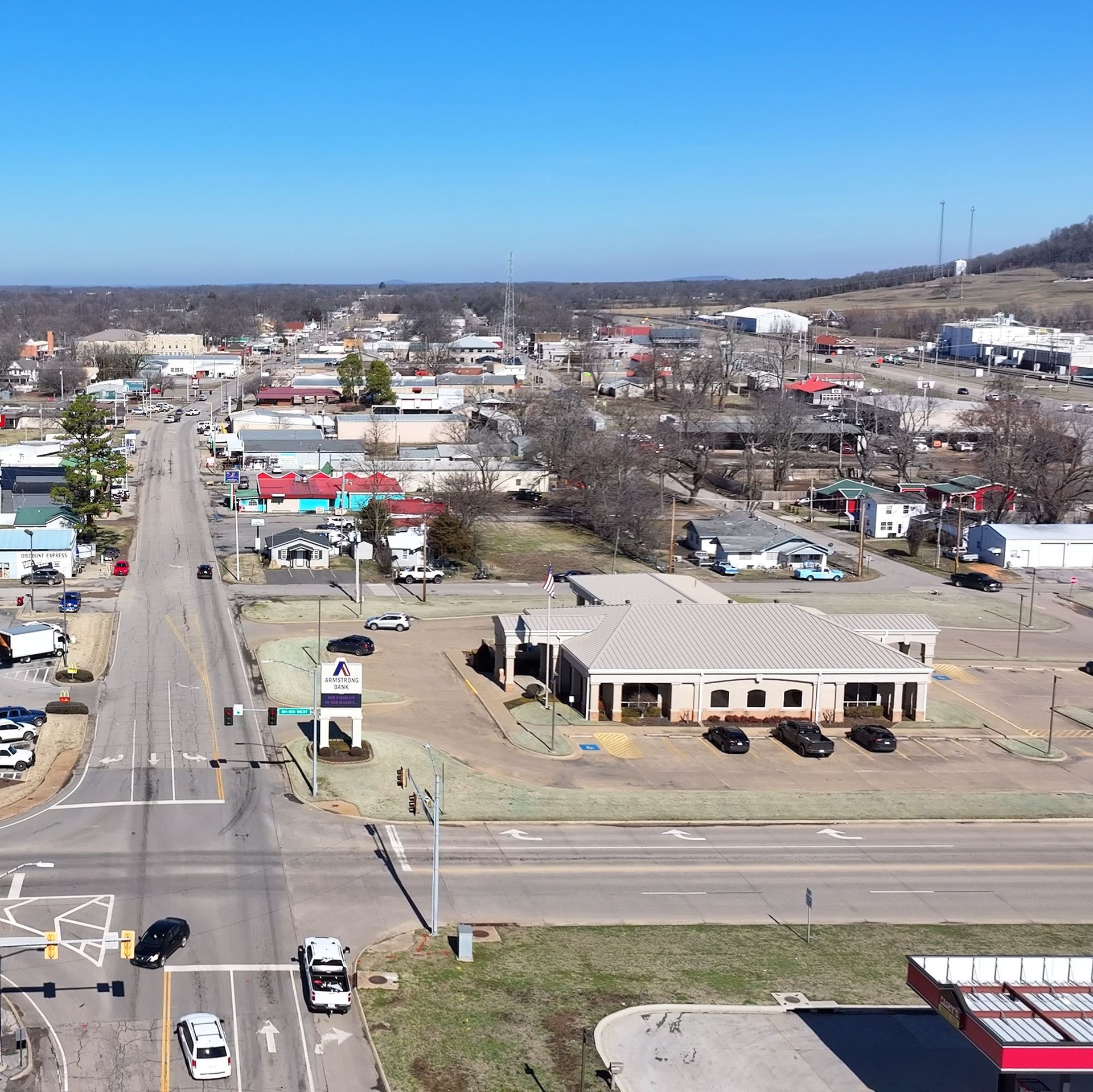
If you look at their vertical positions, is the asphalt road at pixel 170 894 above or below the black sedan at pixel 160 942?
below

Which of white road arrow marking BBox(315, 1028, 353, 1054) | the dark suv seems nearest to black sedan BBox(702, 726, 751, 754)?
the dark suv

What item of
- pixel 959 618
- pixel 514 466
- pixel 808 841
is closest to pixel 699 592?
pixel 959 618

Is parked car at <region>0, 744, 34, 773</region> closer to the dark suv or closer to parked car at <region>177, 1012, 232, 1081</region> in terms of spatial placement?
parked car at <region>177, 1012, 232, 1081</region>

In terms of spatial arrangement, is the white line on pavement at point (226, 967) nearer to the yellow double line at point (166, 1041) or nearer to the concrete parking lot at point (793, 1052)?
the yellow double line at point (166, 1041)

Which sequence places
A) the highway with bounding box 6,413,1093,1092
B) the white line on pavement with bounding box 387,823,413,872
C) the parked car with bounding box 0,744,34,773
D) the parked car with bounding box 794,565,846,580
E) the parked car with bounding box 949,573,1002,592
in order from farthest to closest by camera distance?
the parked car with bounding box 794,565,846,580
the parked car with bounding box 949,573,1002,592
the parked car with bounding box 0,744,34,773
the white line on pavement with bounding box 387,823,413,872
the highway with bounding box 6,413,1093,1092

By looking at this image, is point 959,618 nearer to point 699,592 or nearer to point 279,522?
point 699,592

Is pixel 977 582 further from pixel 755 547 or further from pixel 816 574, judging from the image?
pixel 755 547

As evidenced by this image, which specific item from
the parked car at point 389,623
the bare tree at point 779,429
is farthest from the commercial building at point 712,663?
the bare tree at point 779,429
